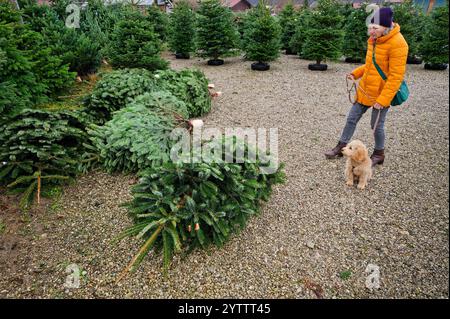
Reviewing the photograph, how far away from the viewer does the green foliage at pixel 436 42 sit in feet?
31.6

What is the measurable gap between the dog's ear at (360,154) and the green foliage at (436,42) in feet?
30.2

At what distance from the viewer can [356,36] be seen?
35.0 feet

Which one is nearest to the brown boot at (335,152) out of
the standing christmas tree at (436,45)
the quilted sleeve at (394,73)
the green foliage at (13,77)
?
the quilted sleeve at (394,73)

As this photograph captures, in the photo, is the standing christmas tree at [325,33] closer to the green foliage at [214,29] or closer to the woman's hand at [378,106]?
the green foliage at [214,29]

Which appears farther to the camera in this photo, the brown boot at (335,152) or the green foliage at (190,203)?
the brown boot at (335,152)

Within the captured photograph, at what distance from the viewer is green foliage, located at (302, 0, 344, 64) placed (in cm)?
955

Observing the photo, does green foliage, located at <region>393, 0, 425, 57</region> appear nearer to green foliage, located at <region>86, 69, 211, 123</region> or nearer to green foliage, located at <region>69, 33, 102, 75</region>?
green foliage, located at <region>86, 69, 211, 123</region>

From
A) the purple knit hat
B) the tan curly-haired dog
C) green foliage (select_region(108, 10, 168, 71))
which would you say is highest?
the purple knit hat

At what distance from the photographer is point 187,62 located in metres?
11.7

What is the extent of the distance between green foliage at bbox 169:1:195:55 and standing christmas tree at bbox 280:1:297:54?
4.09 m

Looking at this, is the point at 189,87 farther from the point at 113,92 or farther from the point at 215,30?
the point at 215,30

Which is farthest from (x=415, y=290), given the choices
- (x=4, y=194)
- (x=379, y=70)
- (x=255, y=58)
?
(x=255, y=58)

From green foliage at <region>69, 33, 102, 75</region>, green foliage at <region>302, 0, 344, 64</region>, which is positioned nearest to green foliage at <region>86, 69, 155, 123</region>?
green foliage at <region>69, 33, 102, 75</region>

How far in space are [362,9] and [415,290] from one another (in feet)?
37.5
